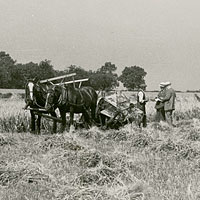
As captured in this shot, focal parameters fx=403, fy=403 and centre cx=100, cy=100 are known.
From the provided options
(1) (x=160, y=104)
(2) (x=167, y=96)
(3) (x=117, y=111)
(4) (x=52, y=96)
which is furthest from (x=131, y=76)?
(4) (x=52, y=96)

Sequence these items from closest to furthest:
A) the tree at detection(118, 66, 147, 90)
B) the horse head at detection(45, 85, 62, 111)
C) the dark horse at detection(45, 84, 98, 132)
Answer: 1. the horse head at detection(45, 85, 62, 111)
2. the dark horse at detection(45, 84, 98, 132)
3. the tree at detection(118, 66, 147, 90)

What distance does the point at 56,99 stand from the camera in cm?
1306

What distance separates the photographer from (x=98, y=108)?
14.2 m

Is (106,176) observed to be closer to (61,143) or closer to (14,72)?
(61,143)

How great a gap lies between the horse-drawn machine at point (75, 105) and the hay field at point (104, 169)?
8.85ft

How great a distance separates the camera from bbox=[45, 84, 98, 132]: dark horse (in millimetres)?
12961

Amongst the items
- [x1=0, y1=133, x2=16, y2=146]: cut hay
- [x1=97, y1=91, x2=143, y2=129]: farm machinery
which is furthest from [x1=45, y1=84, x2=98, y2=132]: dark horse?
[x1=0, y1=133, x2=16, y2=146]: cut hay

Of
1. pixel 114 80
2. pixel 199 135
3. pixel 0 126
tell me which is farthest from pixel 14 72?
pixel 199 135

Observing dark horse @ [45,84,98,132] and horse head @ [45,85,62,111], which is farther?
dark horse @ [45,84,98,132]

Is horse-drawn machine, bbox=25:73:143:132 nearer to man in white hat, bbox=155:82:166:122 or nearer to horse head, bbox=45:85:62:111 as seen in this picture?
horse head, bbox=45:85:62:111

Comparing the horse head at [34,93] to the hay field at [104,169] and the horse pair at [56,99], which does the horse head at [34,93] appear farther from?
the hay field at [104,169]

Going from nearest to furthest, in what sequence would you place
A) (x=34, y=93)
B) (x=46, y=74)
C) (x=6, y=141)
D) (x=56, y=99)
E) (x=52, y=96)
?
1. (x=6, y=141)
2. (x=52, y=96)
3. (x=56, y=99)
4. (x=34, y=93)
5. (x=46, y=74)

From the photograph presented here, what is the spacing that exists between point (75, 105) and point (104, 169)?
25.2 ft

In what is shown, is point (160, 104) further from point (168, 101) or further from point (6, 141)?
point (6, 141)
